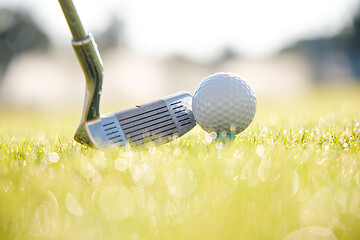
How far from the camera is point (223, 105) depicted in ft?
11.0

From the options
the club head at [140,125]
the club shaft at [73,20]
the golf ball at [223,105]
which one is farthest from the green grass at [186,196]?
the club shaft at [73,20]

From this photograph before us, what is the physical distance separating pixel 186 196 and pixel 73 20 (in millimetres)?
1725

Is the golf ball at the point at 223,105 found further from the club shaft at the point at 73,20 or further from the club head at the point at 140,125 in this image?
the club shaft at the point at 73,20

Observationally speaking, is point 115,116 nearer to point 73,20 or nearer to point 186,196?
point 73,20

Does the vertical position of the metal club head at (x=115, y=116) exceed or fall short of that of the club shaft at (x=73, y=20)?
it falls short

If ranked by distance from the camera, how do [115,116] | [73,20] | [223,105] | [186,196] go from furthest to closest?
[223,105]
[115,116]
[73,20]
[186,196]

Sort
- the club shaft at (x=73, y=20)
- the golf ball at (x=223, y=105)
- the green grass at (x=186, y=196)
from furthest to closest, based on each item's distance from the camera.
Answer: the golf ball at (x=223, y=105)
the club shaft at (x=73, y=20)
the green grass at (x=186, y=196)

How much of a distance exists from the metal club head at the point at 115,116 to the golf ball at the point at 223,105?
194mm

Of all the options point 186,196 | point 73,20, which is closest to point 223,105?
point 73,20

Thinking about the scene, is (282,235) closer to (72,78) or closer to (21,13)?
(72,78)

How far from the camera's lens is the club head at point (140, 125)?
9.74 feet

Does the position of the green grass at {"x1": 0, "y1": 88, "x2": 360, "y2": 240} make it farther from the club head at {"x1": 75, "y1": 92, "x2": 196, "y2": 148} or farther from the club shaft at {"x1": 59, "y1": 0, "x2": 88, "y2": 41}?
the club shaft at {"x1": 59, "y1": 0, "x2": 88, "y2": 41}

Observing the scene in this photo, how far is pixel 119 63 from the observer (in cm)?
2825

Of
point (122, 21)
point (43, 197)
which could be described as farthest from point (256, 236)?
point (122, 21)
